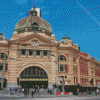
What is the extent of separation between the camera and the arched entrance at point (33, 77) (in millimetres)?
51569

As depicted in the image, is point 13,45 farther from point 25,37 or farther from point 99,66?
point 99,66

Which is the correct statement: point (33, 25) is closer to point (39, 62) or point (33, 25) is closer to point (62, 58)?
point (39, 62)

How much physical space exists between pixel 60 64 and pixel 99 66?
37924mm

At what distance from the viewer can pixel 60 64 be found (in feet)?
181

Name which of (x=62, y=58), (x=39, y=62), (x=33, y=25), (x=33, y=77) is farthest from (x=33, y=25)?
(x=33, y=77)

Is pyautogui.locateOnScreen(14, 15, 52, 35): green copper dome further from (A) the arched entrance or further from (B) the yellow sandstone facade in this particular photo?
(A) the arched entrance

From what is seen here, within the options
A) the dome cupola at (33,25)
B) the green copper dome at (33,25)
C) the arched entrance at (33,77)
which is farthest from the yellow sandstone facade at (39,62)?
the green copper dome at (33,25)

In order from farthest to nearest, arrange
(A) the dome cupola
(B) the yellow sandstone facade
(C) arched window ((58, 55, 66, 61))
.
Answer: (A) the dome cupola, (C) arched window ((58, 55, 66, 61)), (B) the yellow sandstone facade

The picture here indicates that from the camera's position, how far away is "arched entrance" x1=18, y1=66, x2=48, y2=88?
169ft

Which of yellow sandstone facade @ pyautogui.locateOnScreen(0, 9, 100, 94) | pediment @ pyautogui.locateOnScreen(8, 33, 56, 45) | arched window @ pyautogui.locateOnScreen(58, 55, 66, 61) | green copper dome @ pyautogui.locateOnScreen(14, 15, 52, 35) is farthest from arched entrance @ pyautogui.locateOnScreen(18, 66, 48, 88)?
green copper dome @ pyautogui.locateOnScreen(14, 15, 52, 35)

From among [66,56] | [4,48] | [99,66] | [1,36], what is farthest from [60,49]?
[99,66]

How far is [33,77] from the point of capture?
51938 mm

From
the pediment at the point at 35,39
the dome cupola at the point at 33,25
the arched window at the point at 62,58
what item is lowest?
the arched window at the point at 62,58

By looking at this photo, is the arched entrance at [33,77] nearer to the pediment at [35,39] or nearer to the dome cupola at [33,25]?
the pediment at [35,39]
